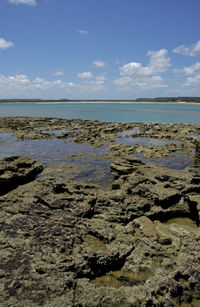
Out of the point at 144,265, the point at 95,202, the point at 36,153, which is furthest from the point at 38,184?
the point at 36,153

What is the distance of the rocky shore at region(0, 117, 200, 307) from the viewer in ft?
13.7

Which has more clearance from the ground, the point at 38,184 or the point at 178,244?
the point at 38,184

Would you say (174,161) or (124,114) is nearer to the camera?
(174,161)

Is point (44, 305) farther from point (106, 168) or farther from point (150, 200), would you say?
point (106, 168)

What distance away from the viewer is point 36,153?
23.0 metres

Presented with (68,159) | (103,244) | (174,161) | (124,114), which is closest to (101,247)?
(103,244)

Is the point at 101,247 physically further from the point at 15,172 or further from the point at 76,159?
the point at 76,159

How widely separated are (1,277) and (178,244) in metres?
5.17

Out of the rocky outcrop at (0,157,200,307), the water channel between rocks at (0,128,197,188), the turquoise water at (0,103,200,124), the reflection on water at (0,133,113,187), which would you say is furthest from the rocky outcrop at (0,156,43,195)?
the turquoise water at (0,103,200,124)

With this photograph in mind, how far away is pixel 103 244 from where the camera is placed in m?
6.12

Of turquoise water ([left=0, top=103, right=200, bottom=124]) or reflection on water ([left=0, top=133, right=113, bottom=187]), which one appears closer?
Result: reflection on water ([left=0, top=133, right=113, bottom=187])

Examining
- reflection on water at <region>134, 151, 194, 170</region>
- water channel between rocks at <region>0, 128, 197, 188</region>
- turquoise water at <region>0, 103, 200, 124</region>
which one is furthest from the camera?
turquoise water at <region>0, 103, 200, 124</region>

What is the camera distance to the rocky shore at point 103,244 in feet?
13.7

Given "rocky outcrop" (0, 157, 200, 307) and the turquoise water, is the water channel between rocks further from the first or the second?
the turquoise water
